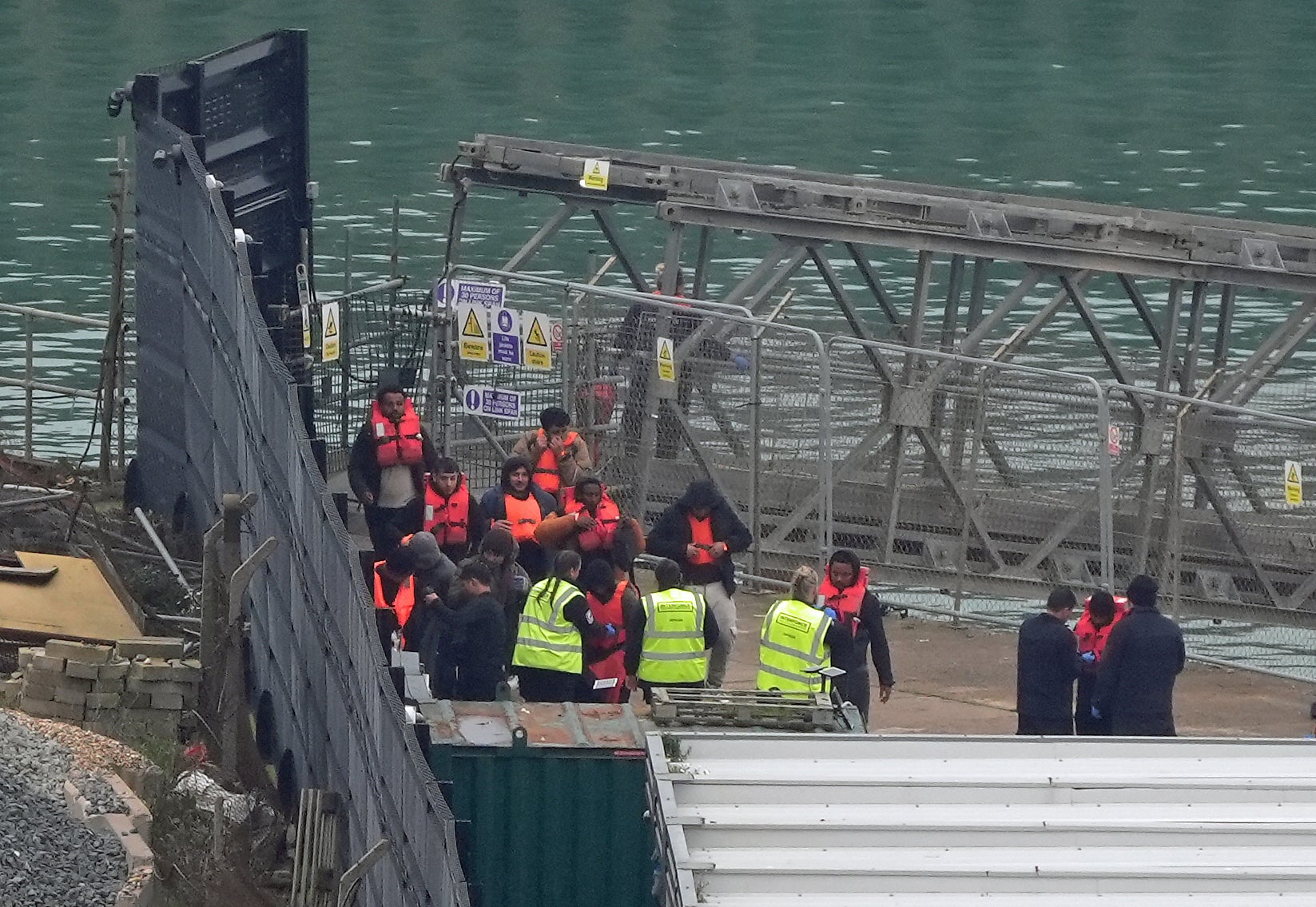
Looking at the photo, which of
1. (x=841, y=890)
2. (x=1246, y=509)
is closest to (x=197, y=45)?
(x=1246, y=509)

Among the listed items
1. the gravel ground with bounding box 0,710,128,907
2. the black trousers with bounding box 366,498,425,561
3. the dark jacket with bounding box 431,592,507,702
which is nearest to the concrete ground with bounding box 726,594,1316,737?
the black trousers with bounding box 366,498,425,561

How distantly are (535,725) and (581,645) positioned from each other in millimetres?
1393

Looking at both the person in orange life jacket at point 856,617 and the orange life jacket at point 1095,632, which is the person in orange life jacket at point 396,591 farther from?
the orange life jacket at point 1095,632

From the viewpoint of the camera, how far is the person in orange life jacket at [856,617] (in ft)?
43.9

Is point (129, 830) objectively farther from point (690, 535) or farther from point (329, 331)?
point (329, 331)

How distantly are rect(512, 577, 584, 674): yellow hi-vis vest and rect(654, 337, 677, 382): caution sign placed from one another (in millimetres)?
4641

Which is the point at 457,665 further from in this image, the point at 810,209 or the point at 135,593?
the point at 810,209

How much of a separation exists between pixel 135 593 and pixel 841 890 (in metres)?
9.29

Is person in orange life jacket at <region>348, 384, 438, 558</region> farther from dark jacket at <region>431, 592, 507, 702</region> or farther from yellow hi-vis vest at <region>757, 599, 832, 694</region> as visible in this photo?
yellow hi-vis vest at <region>757, 599, 832, 694</region>

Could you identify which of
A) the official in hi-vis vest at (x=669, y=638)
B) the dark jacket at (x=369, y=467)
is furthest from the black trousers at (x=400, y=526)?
the official in hi-vis vest at (x=669, y=638)

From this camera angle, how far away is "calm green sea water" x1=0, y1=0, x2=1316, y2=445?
4012 centimetres

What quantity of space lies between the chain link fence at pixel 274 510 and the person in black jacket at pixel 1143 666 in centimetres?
419

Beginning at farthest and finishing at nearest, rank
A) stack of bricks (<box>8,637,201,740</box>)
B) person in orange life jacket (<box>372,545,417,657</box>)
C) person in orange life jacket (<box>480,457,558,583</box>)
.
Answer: person in orange life jacket (<box>480,457,558,583</box>)
stack of bricks (<box>8,637,201,740</box>)
person in orange life jacket (<box>372,545,417,657</box>)

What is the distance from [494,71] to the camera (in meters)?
54.8
